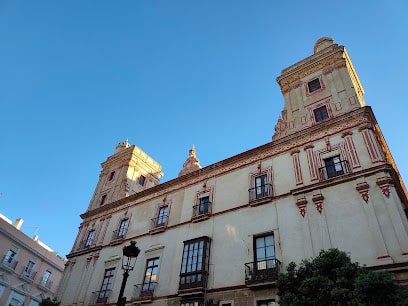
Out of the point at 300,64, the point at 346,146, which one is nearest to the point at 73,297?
the point at 346,146

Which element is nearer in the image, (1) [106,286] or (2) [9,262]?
(1) [106,286]

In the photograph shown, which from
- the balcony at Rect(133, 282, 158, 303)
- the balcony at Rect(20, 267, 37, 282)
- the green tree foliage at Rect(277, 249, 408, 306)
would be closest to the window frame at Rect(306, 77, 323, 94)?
the green tree foliage at Rect(277, 249, 408, 306)

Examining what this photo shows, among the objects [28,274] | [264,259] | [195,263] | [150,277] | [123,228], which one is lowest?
[264,259]

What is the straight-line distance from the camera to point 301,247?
44.5ft

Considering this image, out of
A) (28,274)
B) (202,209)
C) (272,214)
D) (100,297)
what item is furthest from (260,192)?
(28,274)

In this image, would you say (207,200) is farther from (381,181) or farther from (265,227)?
(381,181)

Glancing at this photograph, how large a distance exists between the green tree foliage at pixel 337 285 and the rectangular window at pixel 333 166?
5.47 m

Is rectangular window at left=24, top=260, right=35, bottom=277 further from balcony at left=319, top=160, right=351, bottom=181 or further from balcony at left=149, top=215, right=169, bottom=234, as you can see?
balcony at left=319, top=160, right=351, bottom=181

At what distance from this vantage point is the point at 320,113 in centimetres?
1775

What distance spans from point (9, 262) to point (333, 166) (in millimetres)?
27757

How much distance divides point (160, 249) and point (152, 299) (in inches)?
114

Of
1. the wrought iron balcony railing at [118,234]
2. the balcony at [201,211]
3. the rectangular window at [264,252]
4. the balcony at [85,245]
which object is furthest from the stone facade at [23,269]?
the rectangular window at [264,252]

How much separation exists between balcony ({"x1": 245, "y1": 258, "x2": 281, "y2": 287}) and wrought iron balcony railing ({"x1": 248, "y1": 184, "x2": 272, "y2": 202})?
133 inches

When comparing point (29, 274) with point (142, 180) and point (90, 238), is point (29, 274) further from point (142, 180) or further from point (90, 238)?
point (142, 180)
